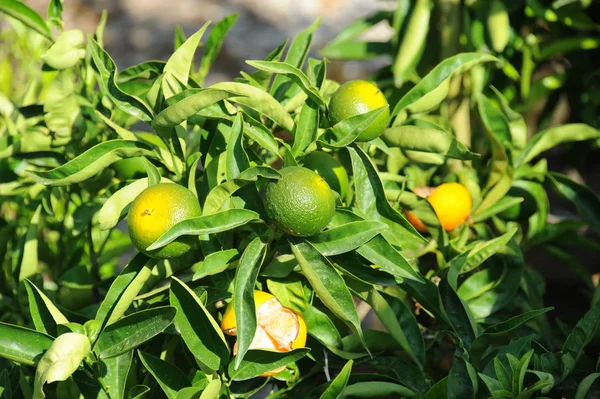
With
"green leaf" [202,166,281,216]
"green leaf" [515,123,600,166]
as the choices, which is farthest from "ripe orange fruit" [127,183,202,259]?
"green leaf" [515,123,600,166]

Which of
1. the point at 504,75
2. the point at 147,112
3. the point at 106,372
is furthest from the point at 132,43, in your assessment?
the point at 106,372

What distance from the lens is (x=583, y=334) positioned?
814 millimetres

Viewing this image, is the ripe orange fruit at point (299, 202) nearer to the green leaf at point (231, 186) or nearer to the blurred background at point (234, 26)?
the green leaf at point (231, 186)

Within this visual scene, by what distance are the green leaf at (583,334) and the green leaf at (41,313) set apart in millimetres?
609

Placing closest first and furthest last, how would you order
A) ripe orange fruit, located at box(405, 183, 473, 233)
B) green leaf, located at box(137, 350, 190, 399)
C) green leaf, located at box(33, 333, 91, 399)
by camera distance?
1. green leaf, located at box(33, 333, 91, 399)
2. green leaf, located at box(137, 350, 190, 399)
3. ripe orange fruit, located at box(405, 183, 473, 233)

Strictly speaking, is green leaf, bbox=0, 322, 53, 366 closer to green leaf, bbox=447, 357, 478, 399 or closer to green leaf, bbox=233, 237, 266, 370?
green leaf, bbox=233, 237, 266, 370

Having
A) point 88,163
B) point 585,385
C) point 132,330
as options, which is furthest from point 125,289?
point 585,385

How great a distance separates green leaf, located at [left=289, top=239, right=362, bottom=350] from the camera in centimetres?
74

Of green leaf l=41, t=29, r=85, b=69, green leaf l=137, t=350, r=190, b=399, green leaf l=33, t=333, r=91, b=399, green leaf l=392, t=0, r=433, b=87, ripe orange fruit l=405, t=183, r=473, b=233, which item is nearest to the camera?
green leaf l=33, t=333, r=91, b=399

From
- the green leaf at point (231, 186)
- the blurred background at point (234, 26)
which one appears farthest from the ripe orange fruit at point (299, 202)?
the blurred background at point (234, 26)

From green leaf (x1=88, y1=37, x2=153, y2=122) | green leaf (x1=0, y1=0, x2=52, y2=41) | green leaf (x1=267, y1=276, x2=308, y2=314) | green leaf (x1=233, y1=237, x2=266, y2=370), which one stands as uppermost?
green leaf (x1=0, y1=0, x2=52, y2=41)

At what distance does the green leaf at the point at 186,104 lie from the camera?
732 mm

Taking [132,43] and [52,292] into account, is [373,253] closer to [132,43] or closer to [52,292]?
[52,292]

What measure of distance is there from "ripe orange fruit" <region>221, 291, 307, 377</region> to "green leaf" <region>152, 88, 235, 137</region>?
→ 0.23 m
